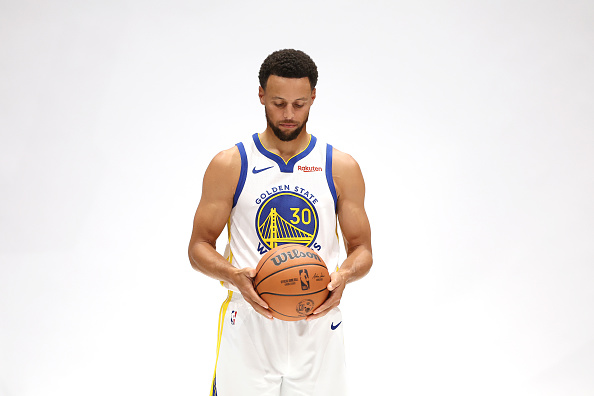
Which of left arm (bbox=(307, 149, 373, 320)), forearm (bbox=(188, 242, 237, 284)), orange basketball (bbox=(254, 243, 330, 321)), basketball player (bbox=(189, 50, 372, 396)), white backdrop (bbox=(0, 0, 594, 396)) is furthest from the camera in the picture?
white backdrop (bbox=(0, 0, 594, 396))

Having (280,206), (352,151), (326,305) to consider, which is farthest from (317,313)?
(352,151)

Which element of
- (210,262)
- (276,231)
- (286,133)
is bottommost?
(210,262)

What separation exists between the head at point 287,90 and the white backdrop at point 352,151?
5.88 ft

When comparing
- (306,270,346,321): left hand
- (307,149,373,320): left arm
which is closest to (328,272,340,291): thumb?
(306,270,346,321): left hand

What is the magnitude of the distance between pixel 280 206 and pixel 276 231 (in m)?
0.09

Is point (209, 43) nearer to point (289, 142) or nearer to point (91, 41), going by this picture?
point (91, 41)

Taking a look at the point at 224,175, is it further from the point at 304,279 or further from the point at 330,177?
the point at 304,279

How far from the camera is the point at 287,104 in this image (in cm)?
226

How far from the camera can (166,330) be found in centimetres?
400

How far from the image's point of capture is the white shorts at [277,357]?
2.25m

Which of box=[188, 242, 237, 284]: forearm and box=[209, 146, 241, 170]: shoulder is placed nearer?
box=[188, 242, 237, 284]: forearm

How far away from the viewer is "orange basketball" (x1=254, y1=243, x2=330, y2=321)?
1998 mm

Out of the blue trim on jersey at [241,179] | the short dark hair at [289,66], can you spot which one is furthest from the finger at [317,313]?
the short dark hair at [289,66]

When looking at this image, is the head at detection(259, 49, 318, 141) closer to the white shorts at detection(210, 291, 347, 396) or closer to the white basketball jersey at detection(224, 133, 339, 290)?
the white basketball jersey at detection(224, 133, 339, 290)
